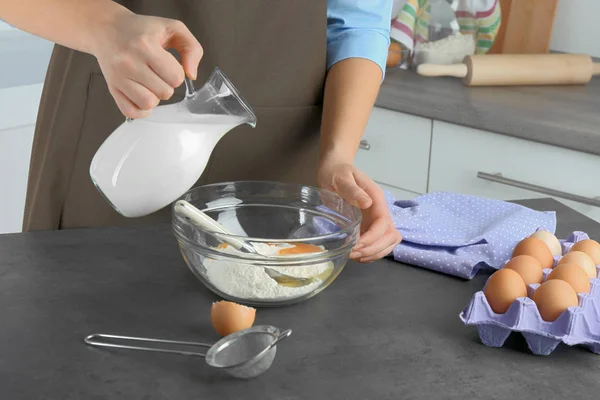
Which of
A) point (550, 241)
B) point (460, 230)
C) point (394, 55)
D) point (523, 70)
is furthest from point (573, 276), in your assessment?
point (394, 55)

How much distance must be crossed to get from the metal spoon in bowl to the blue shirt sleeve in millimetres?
558

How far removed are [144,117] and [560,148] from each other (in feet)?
4.45

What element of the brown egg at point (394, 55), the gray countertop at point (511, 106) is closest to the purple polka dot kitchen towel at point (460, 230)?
the gray countertop at point (511, 106)

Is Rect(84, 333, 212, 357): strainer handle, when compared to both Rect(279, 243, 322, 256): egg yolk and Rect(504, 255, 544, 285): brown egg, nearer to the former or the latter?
Rect(279, 243, 322, 256): egg yolk

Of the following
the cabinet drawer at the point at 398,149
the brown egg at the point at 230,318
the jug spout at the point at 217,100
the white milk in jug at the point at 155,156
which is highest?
the jug spout at the point at 217,100

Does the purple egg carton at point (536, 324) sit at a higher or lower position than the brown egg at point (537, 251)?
lower

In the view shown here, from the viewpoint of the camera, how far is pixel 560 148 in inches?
83.1

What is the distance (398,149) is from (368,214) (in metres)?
1.26

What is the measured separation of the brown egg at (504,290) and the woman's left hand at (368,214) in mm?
181

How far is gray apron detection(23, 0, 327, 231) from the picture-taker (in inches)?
56.7

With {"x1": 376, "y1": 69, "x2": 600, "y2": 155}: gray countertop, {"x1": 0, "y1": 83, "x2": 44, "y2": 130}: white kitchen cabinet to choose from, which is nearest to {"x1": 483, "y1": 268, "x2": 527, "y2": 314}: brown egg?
{"x1": 376, "y1": 69, "x2": 600, "y2": 155}: gray countertop

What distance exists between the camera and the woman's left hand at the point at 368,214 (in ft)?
3.69

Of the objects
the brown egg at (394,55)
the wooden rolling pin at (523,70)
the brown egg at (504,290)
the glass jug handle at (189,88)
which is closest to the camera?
the brown egg at (504,290)

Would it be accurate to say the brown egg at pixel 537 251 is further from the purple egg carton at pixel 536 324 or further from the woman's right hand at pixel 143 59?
the woman's right hand at pixel 143 59
